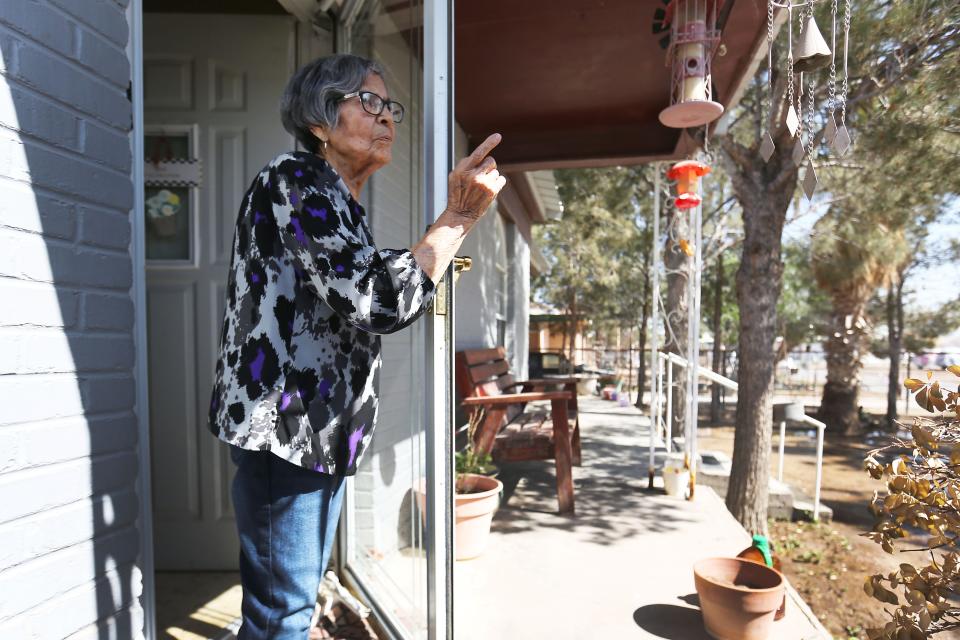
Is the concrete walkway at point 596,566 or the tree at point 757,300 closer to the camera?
the concrete walkway at point 596,566

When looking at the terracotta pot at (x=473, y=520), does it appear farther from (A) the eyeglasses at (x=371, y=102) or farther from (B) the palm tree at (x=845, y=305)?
(B) the palm tree at (x=845, y=305)

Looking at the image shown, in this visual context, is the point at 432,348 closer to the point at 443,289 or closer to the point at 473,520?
the point at 443,289

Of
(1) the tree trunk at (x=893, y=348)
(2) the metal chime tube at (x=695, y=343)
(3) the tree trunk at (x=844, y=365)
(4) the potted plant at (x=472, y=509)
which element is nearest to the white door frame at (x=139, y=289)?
(4) the potted plant at (x=472, y=509)

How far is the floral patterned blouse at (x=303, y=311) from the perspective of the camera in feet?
3.46

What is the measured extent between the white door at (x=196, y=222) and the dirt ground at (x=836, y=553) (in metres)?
3.28

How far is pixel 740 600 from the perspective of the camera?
222cm

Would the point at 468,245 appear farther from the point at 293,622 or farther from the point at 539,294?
the point at 539,294

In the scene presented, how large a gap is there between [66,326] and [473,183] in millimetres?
867

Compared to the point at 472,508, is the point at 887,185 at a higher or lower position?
higher

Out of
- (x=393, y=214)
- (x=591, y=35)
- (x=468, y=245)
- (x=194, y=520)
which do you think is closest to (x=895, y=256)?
(x=468, y=245)

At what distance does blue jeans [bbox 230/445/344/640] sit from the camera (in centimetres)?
112

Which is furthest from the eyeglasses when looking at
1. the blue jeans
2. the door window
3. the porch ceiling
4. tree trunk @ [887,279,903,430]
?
tree trunk @ [887,279,903,430]

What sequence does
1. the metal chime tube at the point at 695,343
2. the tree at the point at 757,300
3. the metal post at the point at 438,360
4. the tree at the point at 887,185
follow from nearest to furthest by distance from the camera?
the metal post at the point at 438,360 < the tree at the point at 887,185 < the metal chime tube at the point at 695,343 < the tree at the point at 757,300

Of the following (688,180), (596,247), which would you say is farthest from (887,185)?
(596,247)
